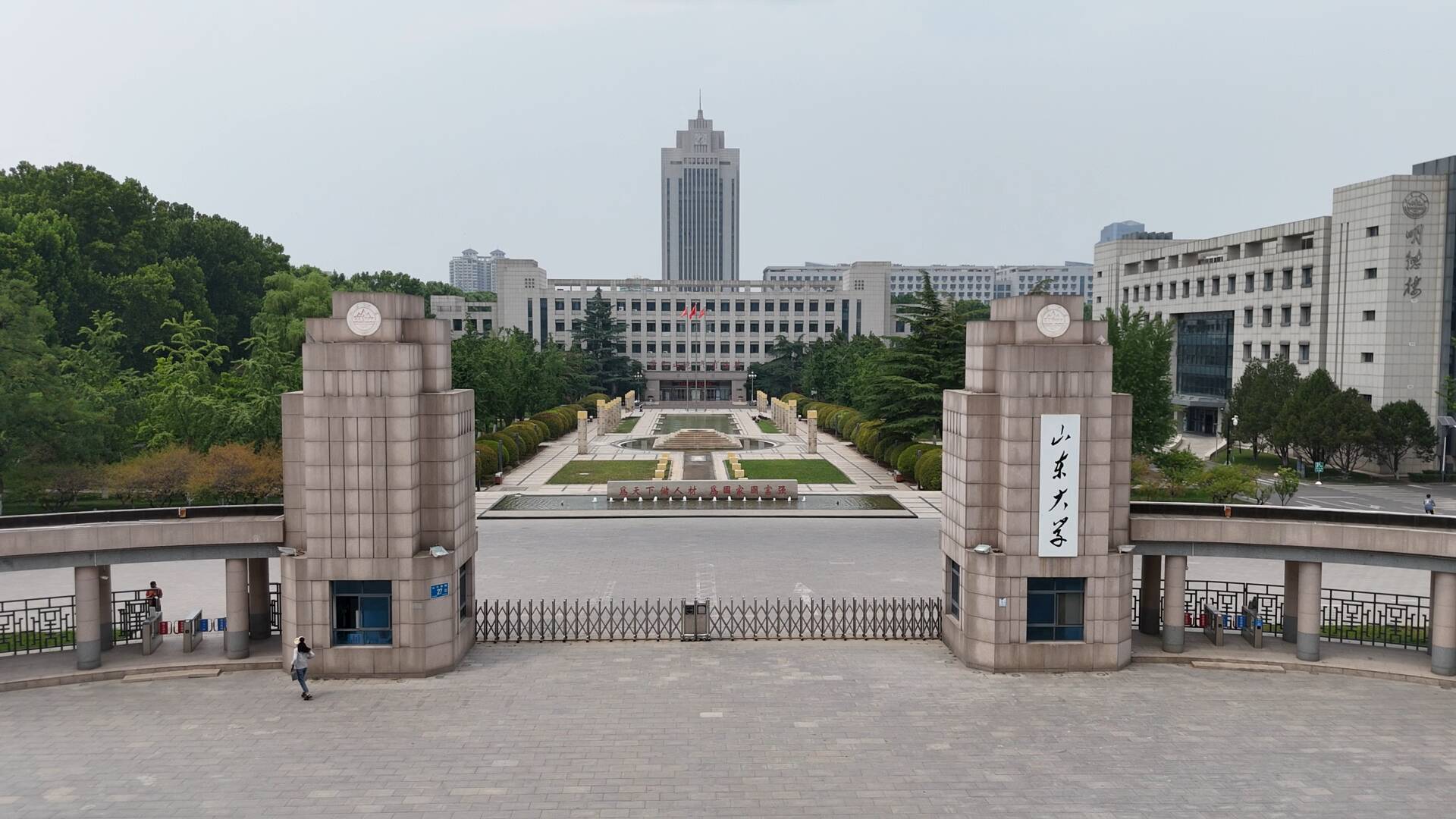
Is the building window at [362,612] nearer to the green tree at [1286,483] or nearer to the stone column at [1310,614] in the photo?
the stone column at [1310,614]

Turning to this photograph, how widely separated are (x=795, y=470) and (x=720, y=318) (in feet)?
239

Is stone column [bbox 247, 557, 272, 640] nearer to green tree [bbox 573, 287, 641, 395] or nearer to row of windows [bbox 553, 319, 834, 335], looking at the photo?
green tree [bbox 573, 287, 641, 395]

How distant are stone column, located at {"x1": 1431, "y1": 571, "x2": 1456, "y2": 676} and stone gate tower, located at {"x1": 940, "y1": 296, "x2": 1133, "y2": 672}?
573cm

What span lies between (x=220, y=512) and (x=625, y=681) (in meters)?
9.75

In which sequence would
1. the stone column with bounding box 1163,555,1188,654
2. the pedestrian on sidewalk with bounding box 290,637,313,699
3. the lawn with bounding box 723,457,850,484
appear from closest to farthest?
the pedestrian on sidewalk with bounding box 290,637,313,699 < the stone column with bounding box 1163,555,1188,654 < the lawn with bounding box 723,457,850,484

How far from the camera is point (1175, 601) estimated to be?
2072 centimetres

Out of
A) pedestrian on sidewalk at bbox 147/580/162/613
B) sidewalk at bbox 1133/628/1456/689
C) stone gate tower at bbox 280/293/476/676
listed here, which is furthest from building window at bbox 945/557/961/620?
pedestrian on sidewalk at bbox 147/580/162/613

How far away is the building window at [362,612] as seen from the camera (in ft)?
64.1

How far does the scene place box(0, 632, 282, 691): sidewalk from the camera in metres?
19.0

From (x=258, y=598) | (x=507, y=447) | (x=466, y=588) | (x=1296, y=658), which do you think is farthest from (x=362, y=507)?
(x=507, y=447)

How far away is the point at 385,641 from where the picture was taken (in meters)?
19.6

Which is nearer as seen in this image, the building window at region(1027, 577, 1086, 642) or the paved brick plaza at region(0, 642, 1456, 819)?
the paved brick plaza at region(0, 642, 1456, 819)

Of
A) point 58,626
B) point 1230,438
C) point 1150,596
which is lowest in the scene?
point 58,626

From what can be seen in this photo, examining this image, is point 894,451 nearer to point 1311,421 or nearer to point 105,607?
point 1311,421
